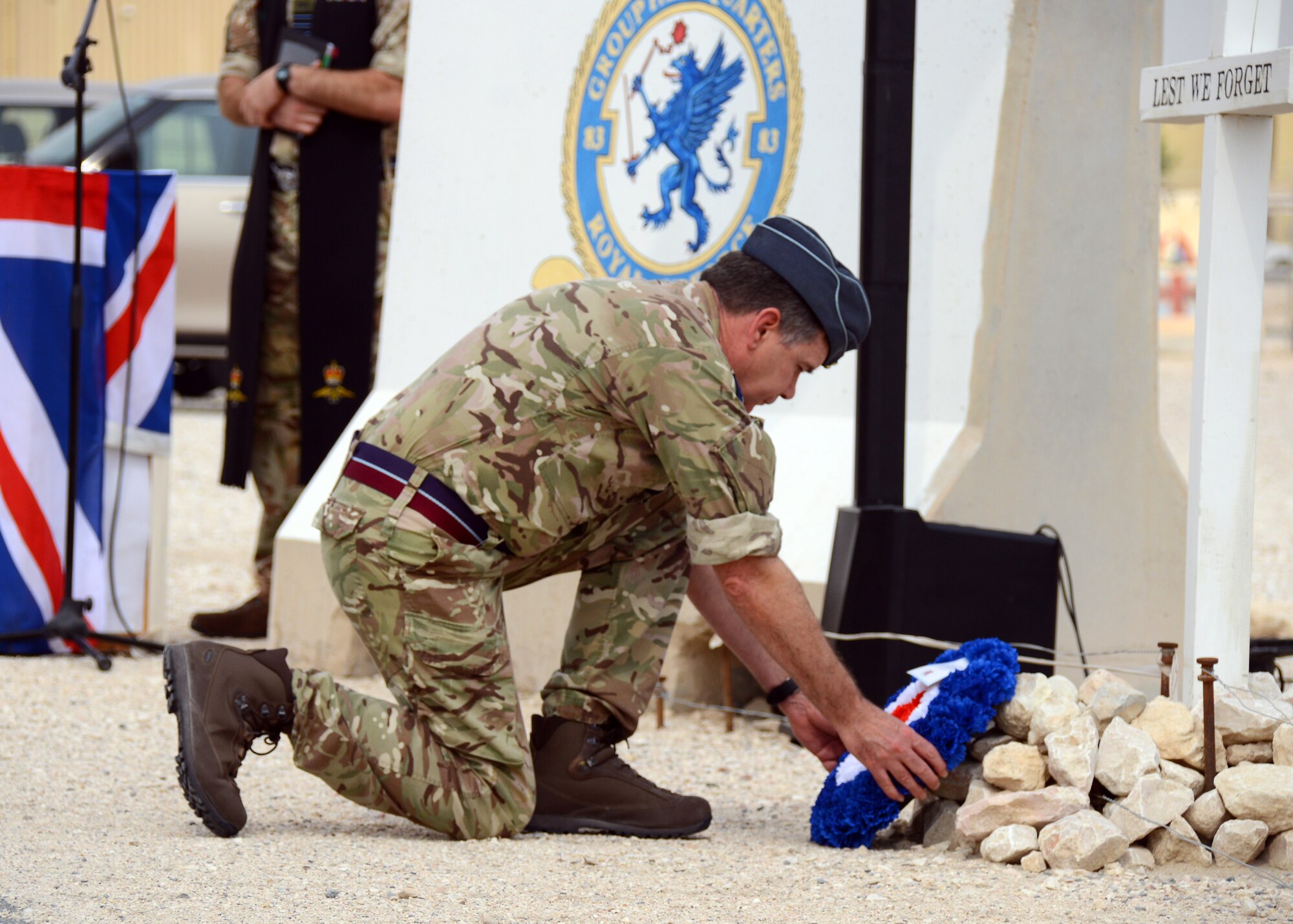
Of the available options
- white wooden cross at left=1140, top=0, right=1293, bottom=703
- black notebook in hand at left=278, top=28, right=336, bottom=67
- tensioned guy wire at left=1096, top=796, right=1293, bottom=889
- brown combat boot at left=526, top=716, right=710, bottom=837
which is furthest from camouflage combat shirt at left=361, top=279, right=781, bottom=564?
black notebook in hand at left=278, top=28, right=336, bottom=67

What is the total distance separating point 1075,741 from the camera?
2736 millimetres

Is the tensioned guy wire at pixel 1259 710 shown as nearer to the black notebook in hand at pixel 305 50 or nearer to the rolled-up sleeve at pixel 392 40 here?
the rolled-up sleeve at pixel 392 40

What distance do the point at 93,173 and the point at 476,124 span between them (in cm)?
103

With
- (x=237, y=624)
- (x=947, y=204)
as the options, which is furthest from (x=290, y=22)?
(x=947, y=204)

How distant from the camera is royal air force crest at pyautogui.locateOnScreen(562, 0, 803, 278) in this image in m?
4.13

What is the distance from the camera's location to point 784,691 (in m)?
2.97

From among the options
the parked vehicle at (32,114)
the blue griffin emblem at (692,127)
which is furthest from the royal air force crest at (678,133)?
the parked vehicle at (32,114)

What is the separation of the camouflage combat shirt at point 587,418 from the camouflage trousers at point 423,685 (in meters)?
0.10

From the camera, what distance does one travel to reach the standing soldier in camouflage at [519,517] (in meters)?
2.61

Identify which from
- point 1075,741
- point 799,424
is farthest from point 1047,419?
point 1075,741

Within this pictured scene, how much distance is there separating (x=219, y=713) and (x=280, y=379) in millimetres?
2504

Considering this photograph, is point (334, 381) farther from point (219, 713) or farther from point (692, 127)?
point (219, 713)

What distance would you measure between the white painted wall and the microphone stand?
211 cm

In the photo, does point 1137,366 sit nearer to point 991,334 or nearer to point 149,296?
point 991,334
